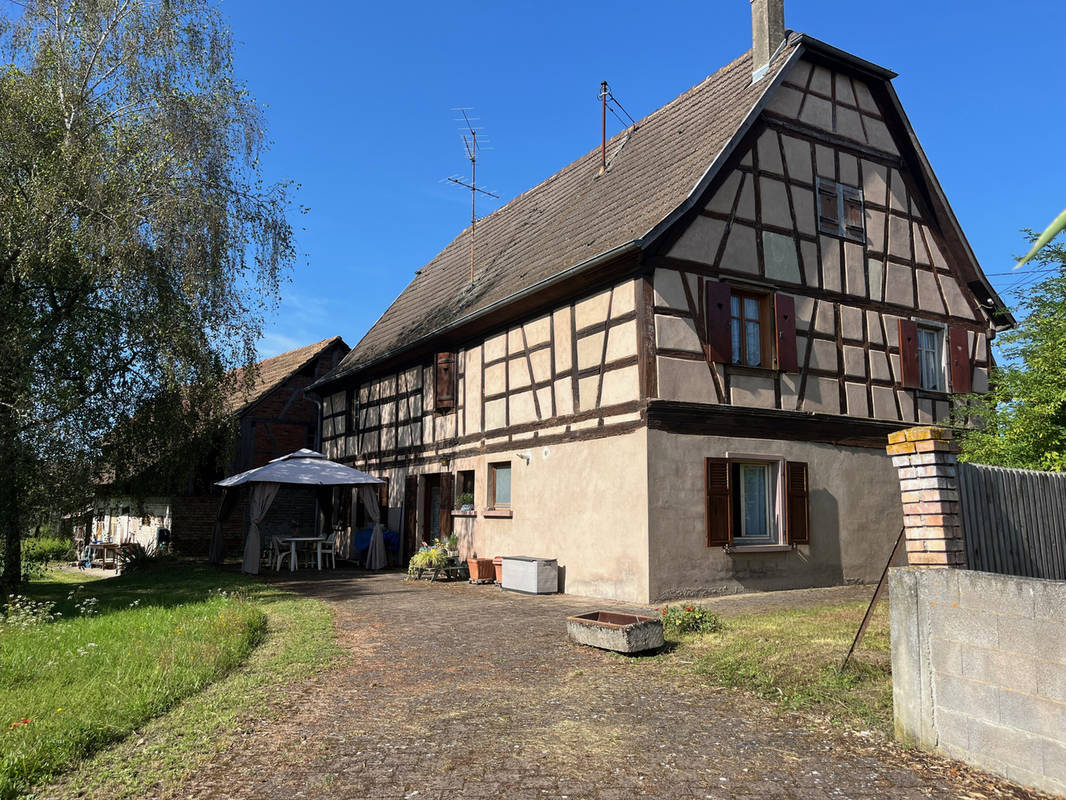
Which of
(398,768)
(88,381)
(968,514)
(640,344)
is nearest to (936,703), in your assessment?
(968,514)

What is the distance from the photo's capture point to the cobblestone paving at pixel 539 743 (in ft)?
13.8

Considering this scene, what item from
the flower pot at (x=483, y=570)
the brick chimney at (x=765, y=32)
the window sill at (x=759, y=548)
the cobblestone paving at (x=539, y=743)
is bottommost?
the cobblestone paving at (x=539, y=743)

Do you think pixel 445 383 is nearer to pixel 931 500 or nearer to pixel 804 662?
pixel 804 662

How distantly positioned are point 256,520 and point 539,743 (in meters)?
12.2

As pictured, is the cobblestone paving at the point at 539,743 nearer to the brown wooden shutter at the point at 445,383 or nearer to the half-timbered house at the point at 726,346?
the half-timbered house at the point at 726,346

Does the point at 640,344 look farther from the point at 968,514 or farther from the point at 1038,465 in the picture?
the point at 968,514

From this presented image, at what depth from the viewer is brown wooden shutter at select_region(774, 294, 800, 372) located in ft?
41.8

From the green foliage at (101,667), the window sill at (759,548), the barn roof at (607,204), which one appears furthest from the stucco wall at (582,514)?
the green foliage at (101,667)

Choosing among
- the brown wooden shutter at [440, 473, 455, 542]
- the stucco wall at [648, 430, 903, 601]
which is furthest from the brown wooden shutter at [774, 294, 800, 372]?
the brown wooden shutter at [440, 473, 455, 542]

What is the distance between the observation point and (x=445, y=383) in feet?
55.4

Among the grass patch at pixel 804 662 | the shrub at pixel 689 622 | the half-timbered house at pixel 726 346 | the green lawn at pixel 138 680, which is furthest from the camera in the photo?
the half-timbered house at pixel 726 346

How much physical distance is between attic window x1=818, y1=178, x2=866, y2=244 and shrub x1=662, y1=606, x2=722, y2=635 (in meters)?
8.20

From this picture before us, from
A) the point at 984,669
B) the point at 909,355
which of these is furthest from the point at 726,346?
the point at 984,669

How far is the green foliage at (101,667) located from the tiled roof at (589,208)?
742 cm
